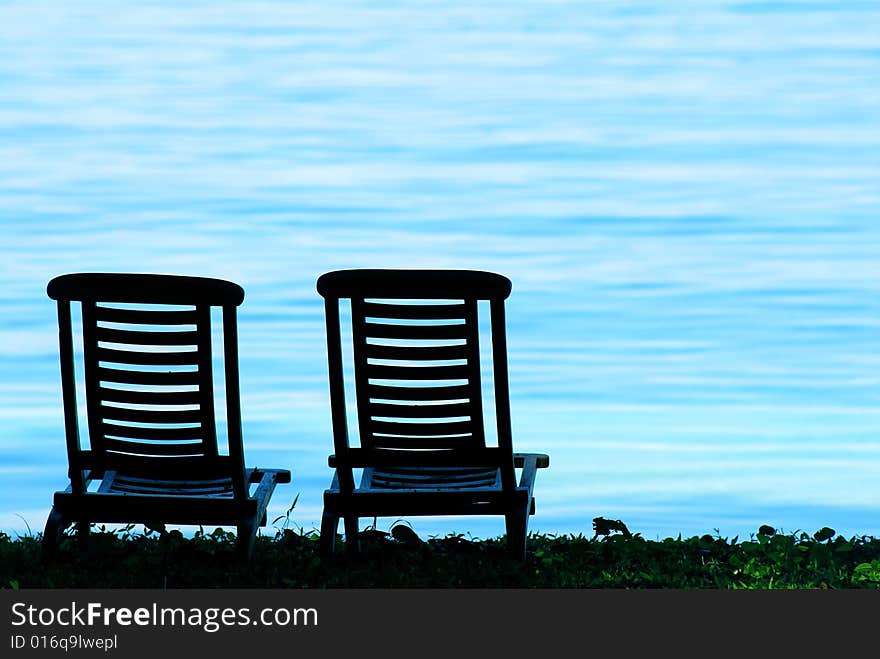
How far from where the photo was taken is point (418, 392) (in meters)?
6.36

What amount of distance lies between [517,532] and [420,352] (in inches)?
35.6

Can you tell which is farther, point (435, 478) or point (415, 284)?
point (435, 478)

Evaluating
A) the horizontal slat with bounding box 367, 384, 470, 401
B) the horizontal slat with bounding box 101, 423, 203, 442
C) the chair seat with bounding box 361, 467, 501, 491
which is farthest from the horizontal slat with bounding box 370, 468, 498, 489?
the horizontal slat with bounding box 101, 423, 203, 442

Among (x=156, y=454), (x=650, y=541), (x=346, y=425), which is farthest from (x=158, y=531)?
(x=650, y=541)

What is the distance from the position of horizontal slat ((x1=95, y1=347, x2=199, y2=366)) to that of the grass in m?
0.87

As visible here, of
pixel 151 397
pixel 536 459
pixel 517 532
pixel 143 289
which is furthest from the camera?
pixel 536 459

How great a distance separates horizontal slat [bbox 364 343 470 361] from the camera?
20.7 ft

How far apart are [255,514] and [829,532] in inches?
107

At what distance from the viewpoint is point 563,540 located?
22.7 ft

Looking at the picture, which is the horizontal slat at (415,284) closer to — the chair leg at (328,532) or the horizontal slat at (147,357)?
the horizontal slat at (147,357)

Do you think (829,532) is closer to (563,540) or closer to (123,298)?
(563,540)

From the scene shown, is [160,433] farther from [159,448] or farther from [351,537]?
[351,537]

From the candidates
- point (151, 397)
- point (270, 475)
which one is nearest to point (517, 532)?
point (270, 475)

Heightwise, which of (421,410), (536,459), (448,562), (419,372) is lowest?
(448,562)
